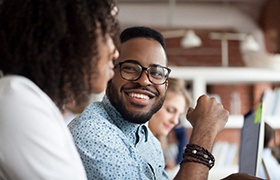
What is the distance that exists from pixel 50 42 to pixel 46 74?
5 centimetres

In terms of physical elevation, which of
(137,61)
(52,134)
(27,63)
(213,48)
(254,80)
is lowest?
(52,134)

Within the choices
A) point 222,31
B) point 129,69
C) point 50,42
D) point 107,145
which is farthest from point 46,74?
point 222,31

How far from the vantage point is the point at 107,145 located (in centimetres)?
109

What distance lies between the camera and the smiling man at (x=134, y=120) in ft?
3.54

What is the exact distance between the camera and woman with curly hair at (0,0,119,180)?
0.74 meters

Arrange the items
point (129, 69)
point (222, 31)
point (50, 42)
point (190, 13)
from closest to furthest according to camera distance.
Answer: point (50, 42) < point (129, 69) < point (190, 13) < point (222, 31)

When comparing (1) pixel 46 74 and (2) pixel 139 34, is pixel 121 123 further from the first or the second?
(1) pixel 46 74

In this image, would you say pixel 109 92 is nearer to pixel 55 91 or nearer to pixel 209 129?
pixel 209 129

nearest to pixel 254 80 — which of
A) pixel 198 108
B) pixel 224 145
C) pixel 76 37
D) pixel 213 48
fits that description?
pixel 224 145

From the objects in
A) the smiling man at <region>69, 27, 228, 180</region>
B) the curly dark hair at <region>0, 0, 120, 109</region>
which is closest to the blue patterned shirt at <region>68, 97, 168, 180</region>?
the smiling man at <region>69, 27, 228, 180</region>

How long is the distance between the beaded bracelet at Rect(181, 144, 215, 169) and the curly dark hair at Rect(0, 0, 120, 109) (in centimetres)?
35

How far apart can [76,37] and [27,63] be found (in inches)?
3.5

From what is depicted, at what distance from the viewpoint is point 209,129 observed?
117cm

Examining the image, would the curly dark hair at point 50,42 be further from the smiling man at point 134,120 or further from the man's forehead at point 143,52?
the man's forehead at point 143,52
